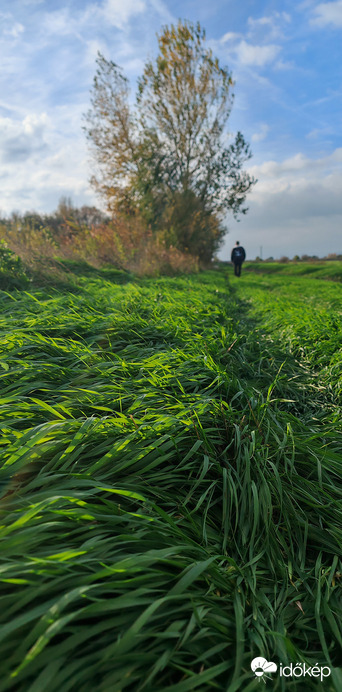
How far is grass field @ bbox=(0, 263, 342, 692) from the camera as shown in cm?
80

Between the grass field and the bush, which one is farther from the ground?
the bush

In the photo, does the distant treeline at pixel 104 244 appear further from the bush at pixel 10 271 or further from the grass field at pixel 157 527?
the grass field at pixel 157 527

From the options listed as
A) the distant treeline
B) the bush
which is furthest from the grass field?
the distant treeline

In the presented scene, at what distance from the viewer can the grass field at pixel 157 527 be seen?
2.63ft

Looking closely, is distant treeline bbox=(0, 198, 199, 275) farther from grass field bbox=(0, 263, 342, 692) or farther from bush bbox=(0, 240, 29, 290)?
grass field bbox=(0, 263, 342, 692)

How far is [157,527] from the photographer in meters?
1.08

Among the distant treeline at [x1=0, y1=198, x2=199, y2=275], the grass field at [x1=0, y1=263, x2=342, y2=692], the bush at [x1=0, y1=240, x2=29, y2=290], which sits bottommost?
the grass field at [x1=0, y1=263, x2=342, y2=692]

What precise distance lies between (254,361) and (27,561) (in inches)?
101

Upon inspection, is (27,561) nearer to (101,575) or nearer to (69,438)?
(101,575)

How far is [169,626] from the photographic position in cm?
86

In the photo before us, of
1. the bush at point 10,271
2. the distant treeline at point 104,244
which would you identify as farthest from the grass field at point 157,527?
the distant treeline at point 104,244

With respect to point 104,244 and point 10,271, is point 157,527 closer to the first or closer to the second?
point 10,271

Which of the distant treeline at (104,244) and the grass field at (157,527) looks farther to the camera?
the distant treeline at (104,244)

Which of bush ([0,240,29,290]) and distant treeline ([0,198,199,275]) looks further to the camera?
distant treeline ([0,198,199,275])
